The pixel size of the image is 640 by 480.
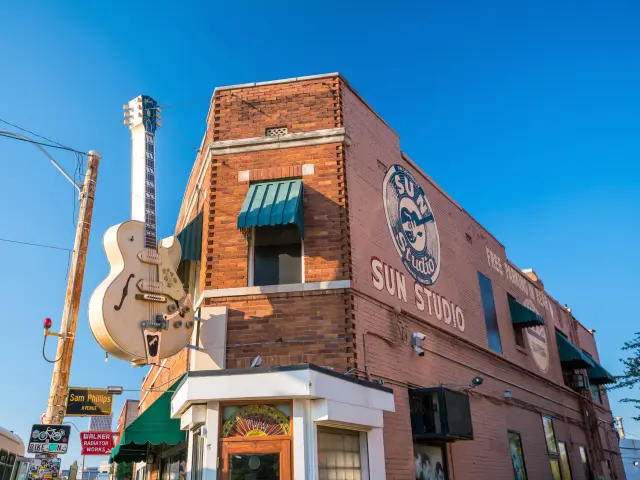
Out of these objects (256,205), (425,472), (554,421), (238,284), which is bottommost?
(425,472)

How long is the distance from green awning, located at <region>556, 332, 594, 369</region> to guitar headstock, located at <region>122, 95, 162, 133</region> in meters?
17.2

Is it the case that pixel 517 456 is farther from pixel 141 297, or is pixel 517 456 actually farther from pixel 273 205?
pixel 141 297

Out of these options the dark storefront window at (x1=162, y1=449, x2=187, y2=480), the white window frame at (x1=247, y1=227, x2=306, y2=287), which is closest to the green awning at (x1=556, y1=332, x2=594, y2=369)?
the white window frame at (x1=247, y1=227, x2=306, y2=287)

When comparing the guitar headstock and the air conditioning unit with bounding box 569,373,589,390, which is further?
the air conditioning unit with bounding box 569,373,589,390

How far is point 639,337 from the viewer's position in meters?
26.0

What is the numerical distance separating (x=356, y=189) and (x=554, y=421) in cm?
1239

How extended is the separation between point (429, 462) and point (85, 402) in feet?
27.7

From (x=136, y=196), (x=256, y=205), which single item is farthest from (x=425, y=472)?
(x=136, y=196)

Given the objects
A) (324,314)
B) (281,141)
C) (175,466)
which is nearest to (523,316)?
(324,314)

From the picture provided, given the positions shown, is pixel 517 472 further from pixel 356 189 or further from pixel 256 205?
pixel 256 205

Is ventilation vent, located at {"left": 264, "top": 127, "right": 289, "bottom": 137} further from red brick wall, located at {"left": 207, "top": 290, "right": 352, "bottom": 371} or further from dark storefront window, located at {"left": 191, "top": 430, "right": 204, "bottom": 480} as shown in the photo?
dark storefront window, located at {"left": 191, "top": 430, "right": 204, "bottom": 480}

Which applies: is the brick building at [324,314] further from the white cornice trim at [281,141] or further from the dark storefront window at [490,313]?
the dark storefront window at [490,313]

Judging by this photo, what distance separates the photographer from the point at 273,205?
35.3 ft

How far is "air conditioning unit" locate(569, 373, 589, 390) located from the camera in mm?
22688
